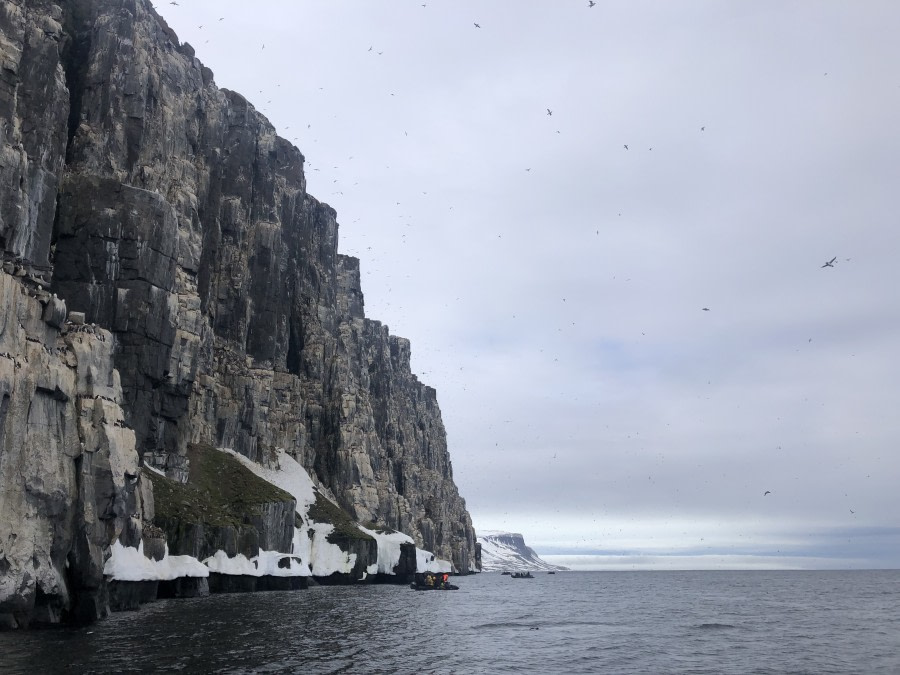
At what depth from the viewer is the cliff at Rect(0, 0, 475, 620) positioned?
2044 inches

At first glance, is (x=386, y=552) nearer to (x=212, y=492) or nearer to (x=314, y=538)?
(x=314, y=538)

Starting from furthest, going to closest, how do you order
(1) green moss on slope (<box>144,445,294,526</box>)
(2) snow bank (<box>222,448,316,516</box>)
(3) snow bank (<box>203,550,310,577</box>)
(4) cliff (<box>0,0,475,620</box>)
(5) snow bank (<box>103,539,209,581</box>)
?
1. (2) snow bank (<box>222,448,316,516</box>)
2. (3) snow bank (<box>203,550,310,577</box>)
3. (1) green moss on slope (<box>144,445,294,526</box>)
4. (5) snow bank (<box>103,539,209,581</box>)
5. (4) cliff (<box>0,0,475,620</box>)

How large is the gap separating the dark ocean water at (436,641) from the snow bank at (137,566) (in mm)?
3142

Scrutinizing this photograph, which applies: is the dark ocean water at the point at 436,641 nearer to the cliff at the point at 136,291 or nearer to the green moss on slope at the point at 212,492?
the cliff at the point at 136,291

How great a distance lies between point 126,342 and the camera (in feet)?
345

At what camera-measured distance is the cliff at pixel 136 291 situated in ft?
170

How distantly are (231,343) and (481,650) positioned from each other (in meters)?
116

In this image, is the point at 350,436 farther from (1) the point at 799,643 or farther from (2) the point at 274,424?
(1) the point at 799,643

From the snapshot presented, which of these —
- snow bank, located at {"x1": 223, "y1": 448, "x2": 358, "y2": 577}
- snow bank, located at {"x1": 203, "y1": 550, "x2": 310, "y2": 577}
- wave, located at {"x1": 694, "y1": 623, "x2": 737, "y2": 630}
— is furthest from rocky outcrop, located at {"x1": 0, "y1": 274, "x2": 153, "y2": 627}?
snow bank, located at {"x1": 223, "y1": 448, "x2": 358, "y2": 577}

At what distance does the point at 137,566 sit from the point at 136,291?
4913 centimetres

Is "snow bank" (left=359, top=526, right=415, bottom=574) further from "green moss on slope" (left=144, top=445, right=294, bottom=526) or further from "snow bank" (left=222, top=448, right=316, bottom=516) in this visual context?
"green moss on slope" (left=144, top=445, right=294, bottom=526)

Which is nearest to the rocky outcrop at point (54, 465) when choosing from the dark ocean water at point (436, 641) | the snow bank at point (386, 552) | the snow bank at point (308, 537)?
the dark ocean water at point (436, 641)

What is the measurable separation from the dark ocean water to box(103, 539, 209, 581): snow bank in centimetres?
314

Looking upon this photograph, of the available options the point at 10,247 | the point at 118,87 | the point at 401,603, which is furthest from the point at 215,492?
the point at 118,87
